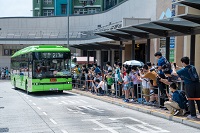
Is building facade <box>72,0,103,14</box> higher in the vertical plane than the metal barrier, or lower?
higher

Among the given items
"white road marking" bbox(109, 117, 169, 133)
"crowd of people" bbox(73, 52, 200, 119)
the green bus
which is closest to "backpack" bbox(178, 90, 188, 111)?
"crowd of people" bbox(73, 52, 200, 119)

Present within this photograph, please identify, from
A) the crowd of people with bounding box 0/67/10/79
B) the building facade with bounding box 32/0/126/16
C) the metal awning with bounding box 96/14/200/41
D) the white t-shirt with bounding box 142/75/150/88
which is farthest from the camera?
the building facade with bounding box 32/0/126/16

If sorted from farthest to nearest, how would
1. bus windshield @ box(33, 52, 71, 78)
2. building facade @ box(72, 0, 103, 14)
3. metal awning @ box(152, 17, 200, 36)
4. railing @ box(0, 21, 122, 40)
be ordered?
building facade @ box(72, 0, 103, 14)
railing @ box(0, 21, 122, 40)
bus windshield @ box(33, 52, 71, 78)
metal awning @ box(152, 17, 200, 36)

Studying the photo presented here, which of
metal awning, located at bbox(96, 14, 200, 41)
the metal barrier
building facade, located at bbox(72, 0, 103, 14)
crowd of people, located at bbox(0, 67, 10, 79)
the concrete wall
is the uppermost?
building facade, located at bbox(72, 0, 103, 14)

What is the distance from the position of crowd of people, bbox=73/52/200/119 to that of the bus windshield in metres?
1.79

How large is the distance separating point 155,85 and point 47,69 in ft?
27.9

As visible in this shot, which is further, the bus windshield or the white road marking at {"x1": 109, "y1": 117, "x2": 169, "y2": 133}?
the bus windshield

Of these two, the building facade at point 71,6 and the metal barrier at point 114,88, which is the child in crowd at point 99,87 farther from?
the building facade at point 71,6

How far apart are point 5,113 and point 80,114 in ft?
9.84

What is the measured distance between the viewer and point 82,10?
65.2 m

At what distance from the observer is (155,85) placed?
1238 centimetres

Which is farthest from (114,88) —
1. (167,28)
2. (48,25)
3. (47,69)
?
(48,25)

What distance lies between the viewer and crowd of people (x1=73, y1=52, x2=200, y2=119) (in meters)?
9.52

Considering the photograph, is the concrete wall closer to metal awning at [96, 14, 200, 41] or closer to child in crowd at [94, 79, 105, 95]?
child in crowd at [94, 79, 105, 95]
